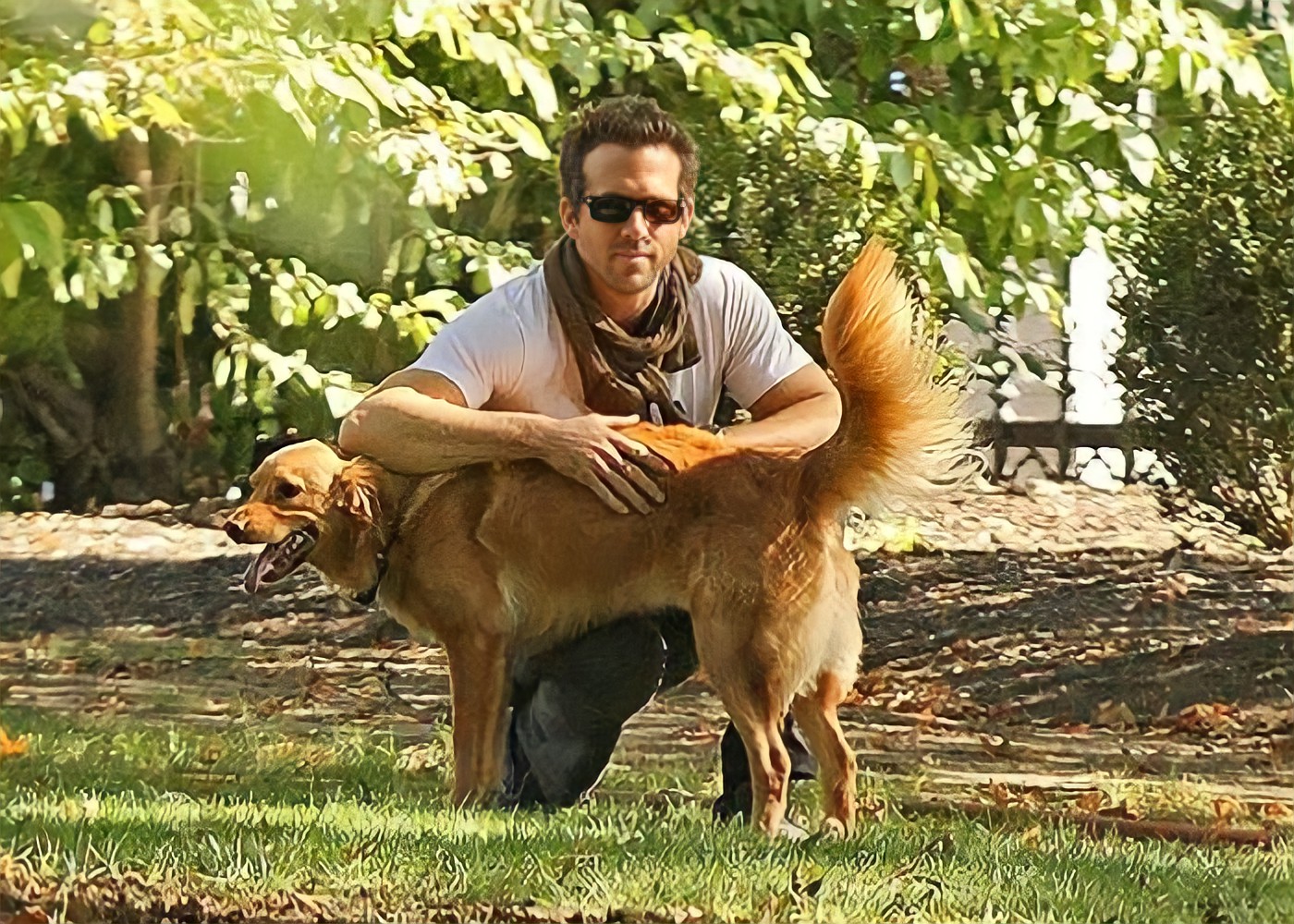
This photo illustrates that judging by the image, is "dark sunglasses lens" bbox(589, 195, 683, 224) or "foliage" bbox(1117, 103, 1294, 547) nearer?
"dark sunglasses lens" bbox(589, 195, 683, 224)

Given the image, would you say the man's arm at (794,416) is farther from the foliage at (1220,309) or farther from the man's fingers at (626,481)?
the foliage at (1220,309)

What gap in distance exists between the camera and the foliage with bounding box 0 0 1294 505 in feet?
12.2

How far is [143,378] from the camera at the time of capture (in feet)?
12.6

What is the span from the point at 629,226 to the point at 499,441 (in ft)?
1.66

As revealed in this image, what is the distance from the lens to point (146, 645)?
3.83 meters

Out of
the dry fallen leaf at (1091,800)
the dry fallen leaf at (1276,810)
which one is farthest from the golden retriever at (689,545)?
the dry fallen leaf at (1276,810)

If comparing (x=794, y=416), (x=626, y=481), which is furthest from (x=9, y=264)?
(x=794, y=416)

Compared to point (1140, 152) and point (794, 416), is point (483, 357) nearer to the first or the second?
point (794, 416)

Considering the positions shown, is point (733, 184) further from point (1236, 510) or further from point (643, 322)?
point (1236, 510)

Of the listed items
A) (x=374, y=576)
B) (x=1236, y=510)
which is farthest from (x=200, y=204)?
(x=1236, y=510)

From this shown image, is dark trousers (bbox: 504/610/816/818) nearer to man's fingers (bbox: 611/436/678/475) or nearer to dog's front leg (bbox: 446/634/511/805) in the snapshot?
dog's front leg (bbox: 446/634/511/805)

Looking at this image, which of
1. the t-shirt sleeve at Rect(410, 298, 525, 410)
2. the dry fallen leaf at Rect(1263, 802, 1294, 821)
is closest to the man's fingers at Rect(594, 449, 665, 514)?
the t-shirt sleeve at Rect(410, 298, 525, 410)

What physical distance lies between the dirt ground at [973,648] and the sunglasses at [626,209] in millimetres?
834

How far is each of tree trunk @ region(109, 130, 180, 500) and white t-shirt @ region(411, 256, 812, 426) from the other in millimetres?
616
